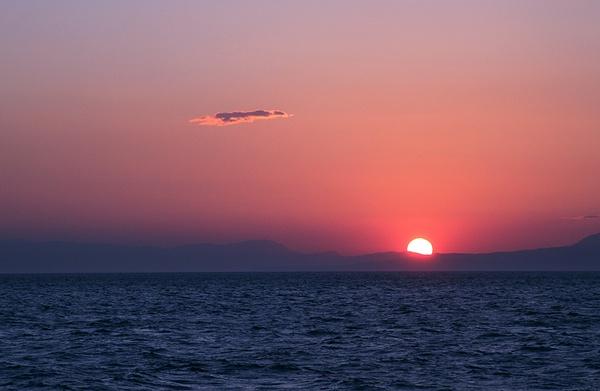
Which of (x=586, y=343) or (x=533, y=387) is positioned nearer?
(x=533, y=387)

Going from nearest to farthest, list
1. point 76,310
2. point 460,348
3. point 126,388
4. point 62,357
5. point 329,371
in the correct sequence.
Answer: point 126,388
point 329,371
point 62,357
point 460,348
point 76,310

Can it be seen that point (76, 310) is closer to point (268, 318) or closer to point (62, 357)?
point (268, 318)

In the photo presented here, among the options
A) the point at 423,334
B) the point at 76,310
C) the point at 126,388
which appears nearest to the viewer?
the point at 126,388

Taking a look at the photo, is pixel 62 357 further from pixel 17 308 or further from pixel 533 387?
pixel 17 308

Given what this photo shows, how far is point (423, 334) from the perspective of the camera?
193 ft

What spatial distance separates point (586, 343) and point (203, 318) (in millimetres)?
33565

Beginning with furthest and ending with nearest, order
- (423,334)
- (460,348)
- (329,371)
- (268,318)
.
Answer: (268,318) < (423,334) < (460,348) < (329,371)

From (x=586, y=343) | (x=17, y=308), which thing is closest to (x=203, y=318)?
(x=17, y=308)

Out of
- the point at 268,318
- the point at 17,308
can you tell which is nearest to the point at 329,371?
the point at 268,318

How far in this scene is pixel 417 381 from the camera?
38.2m

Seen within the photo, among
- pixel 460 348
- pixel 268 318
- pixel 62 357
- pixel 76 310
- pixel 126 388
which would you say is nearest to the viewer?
pixel 126 388

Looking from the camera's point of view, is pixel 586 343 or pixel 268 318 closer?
pixel 586 343

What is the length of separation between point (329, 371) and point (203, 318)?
118ft

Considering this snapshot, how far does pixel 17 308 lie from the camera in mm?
93938
